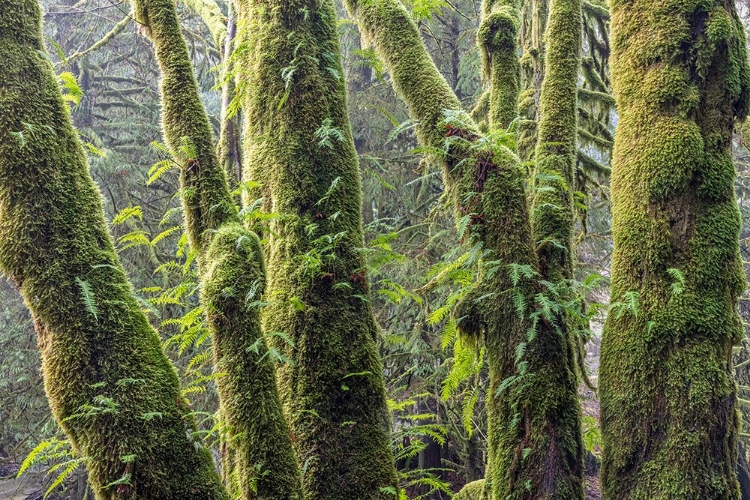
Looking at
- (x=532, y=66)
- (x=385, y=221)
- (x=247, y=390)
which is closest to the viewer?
(x=247, y=390)

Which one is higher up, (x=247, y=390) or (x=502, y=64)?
(x=502, y=64)

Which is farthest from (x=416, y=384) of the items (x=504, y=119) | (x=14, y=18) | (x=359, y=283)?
(x=14, y=18)

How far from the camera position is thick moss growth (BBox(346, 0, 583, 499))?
321 centimetres

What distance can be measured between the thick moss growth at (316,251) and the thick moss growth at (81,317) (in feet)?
2.31

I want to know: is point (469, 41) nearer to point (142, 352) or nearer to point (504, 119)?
point (504, 119)

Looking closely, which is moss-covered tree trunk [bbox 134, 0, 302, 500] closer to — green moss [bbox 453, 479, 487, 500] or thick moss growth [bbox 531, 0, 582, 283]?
thick moss growth [bbox 531, 0, 582, 283]

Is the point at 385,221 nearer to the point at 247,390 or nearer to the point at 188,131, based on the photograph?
the point at 188,131

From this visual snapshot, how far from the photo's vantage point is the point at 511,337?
11.1ft

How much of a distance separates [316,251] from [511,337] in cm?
128

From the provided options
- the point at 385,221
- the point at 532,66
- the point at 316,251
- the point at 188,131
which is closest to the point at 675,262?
the point at 316,251

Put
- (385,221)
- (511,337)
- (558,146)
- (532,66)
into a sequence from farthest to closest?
(385,221), (532,66), (558,146), (511,337)

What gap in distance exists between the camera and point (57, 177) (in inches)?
95.4

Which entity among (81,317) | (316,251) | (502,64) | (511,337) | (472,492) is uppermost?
(502,64)

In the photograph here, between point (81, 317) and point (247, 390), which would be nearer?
point (81, 317)
